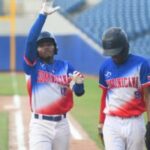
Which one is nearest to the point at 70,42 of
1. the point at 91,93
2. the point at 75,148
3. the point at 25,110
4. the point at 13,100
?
the point at 91,93

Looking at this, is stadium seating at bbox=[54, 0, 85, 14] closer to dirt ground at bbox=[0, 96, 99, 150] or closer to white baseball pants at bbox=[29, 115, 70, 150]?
dirt ground at bbox=[0, 96, 99, 150]

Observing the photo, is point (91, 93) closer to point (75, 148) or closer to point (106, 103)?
point (75, 148)

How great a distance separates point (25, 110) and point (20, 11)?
1786 cm

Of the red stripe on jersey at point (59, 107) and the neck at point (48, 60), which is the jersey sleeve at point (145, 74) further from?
the neck at point (48, 60)

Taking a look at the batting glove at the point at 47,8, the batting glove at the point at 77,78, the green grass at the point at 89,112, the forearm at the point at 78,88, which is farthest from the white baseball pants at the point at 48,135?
the green grass at the point at 89,112

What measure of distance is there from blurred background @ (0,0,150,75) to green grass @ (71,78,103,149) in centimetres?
833

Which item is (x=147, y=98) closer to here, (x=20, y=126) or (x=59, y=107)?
(x=59, y=107)

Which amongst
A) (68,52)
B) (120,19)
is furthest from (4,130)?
(68,52)

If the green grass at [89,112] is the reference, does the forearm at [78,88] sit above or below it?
above

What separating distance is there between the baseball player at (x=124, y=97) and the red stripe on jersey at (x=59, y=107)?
0.51m

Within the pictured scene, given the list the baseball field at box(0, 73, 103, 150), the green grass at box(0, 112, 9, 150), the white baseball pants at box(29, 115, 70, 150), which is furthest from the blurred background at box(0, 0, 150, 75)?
the white baseball pants at box(29, 115, 70, 150)

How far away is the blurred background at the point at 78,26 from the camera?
28922 millimetres

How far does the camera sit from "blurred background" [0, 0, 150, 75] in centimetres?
2892

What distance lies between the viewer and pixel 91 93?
65.9 ft
